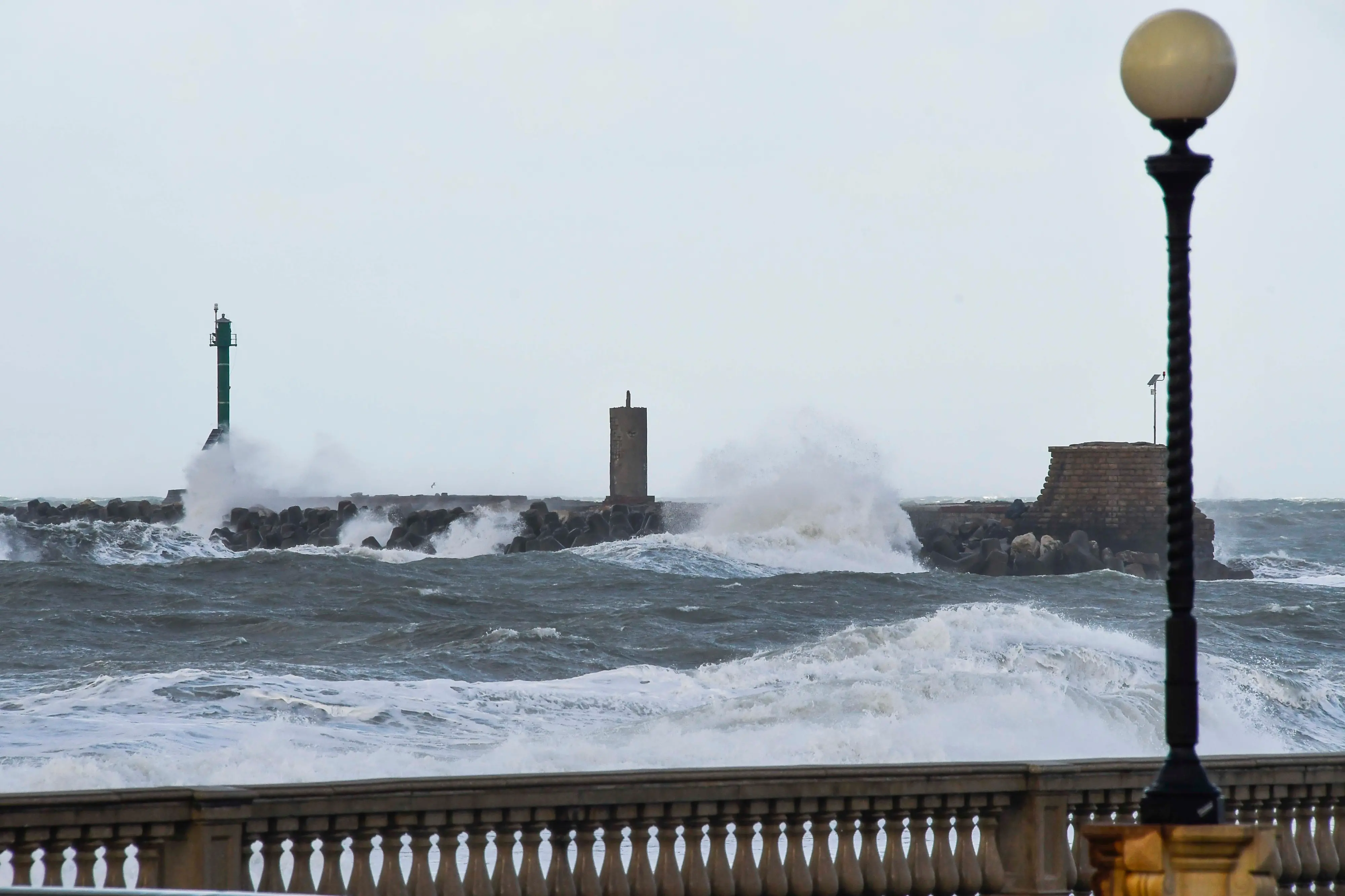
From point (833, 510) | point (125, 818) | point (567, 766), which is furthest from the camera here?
point (833, 510)

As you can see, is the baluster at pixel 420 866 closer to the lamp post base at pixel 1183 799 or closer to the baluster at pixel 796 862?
the baluster at pixel 796 862

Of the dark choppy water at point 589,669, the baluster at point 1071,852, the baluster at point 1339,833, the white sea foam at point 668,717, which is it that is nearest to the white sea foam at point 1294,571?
the dark choppy water at point 589,669

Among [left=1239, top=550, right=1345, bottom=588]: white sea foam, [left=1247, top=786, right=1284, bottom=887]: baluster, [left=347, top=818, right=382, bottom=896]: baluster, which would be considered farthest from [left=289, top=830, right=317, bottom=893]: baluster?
[left=1239, top=550, right=1345, bottom=588]: white sea foam

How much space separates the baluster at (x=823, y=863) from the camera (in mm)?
5387

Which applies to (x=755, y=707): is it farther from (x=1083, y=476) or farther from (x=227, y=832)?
(x=1083, y=476)

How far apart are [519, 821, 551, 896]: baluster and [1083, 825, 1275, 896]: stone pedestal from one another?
1965 millimetres

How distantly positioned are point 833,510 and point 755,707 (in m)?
30.7

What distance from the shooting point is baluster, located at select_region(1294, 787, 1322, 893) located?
5.93m

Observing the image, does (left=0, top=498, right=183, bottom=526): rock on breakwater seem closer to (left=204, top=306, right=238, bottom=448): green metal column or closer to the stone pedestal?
(left=204, top=306, right=238, bottom=448): green metal column

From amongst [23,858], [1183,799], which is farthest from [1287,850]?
[23,858]

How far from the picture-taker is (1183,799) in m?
A: 3.84

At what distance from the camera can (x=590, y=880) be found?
5.19 metres

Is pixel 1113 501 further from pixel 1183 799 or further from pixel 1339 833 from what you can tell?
pixel 1183 799

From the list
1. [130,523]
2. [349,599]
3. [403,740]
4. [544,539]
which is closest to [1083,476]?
[544,539]
